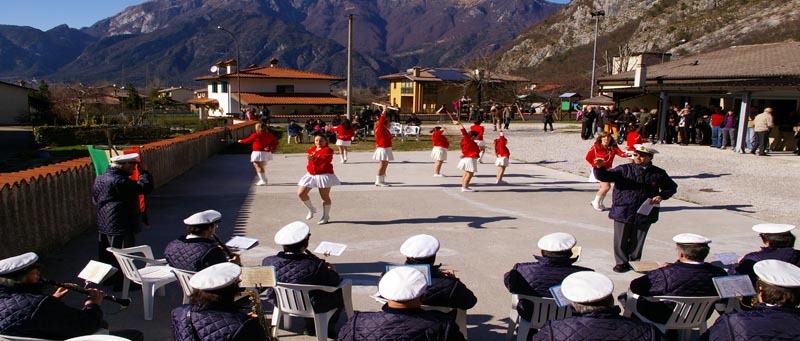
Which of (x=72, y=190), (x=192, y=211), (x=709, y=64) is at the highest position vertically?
(x=709, y=64)

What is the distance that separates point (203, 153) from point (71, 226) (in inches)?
413

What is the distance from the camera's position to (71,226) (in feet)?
26.8

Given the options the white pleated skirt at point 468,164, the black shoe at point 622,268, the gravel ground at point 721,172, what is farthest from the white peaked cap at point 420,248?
the gravel ground at point 721,172

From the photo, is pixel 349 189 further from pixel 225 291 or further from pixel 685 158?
pixel 685 158

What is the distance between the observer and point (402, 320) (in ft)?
10.4

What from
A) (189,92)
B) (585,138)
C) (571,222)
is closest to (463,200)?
(571,222)

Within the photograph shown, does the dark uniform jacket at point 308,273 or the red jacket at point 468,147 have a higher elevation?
the red jacket at point 468,147

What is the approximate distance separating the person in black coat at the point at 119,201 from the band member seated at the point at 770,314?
5389 mm

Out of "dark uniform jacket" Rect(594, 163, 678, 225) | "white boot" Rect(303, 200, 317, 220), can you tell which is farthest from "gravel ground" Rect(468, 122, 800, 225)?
"white boot" Rect(303, 200, 317, 220)

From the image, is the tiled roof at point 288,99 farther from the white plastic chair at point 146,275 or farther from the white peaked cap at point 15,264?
the white peaked cap at point 15,264

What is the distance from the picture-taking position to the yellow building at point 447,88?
66.7 m

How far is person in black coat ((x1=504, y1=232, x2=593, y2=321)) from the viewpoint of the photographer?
441cm

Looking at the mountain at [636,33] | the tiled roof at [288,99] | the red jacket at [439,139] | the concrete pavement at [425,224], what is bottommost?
the concrete pavement at [425,224]

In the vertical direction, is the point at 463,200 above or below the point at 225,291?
below
